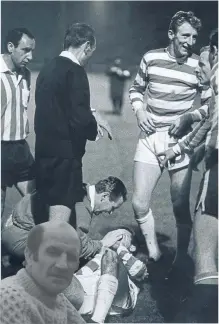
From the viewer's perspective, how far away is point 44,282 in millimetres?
2020

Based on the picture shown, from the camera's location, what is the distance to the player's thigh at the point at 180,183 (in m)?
2.54

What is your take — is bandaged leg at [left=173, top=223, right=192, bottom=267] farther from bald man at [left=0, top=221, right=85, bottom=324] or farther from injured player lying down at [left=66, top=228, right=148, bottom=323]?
bald man at [left=0, top=221, right=85, bottom=324]

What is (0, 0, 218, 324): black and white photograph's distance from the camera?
2486 millimetres

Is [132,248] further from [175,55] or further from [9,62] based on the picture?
[9,62]

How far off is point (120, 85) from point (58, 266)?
898 mm

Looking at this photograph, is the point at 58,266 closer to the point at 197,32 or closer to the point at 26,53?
the point at 26,53

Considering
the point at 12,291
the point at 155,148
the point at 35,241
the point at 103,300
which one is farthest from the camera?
the point at 155,148

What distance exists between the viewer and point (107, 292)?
8.10ft

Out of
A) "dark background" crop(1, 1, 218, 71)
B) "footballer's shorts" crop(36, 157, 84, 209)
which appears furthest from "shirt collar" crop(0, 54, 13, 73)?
"footballer's shorts" crop(36, 157, 84, 209)

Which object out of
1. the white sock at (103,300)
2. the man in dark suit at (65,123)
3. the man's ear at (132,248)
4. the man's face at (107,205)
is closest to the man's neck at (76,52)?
the man in dark suit at (65,123)

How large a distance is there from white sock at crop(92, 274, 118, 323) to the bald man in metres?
0.30

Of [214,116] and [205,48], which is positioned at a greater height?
[205,48]

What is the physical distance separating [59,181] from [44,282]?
2.07 ft

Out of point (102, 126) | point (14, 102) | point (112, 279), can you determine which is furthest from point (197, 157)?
point (14, 102)
